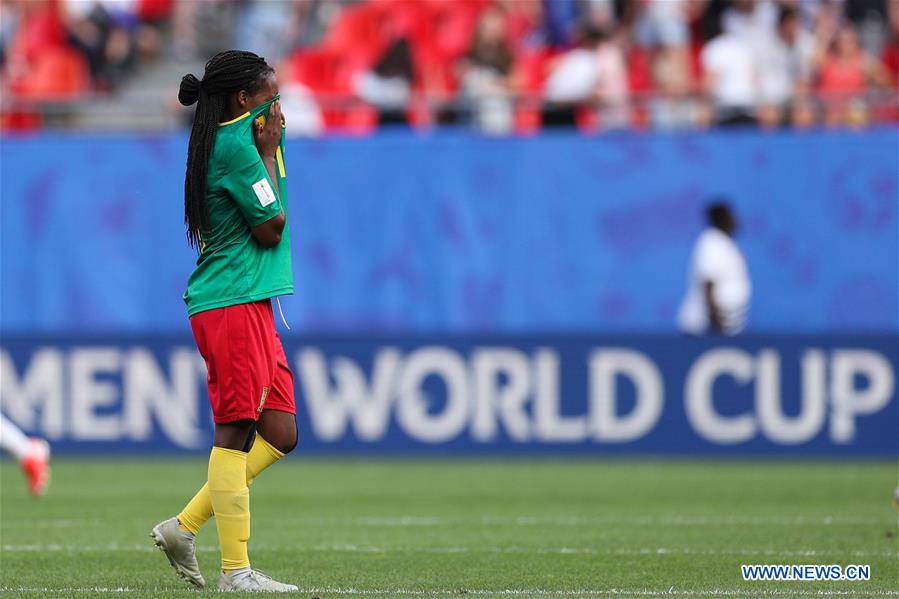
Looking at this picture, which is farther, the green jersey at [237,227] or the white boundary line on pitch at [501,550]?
the white boundary line on pitch at [501,550]

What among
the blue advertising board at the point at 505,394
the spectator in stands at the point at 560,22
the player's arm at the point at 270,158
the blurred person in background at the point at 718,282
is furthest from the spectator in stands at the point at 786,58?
the player's arm at the point at 270,158

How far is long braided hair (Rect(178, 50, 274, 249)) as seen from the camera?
6.80 metres

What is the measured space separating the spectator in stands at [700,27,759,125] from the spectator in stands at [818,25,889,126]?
2.28 feet

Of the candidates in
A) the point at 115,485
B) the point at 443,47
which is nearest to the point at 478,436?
the point at 115,485

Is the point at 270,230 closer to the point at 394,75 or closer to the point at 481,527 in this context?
the point at 481,527

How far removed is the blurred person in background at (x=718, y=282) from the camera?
15.3m

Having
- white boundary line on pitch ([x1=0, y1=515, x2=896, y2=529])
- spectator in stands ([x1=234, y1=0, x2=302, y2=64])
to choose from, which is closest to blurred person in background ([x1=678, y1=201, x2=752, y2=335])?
white boundary line on pitch ([x1=0, y1=515, x2=896, y2=529])

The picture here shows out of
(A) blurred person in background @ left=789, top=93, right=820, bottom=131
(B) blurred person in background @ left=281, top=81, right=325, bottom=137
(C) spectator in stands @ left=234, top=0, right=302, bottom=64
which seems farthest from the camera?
(C) spectator in stands @ left=234, top=0, right=302, bottom=64

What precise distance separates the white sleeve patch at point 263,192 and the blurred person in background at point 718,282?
9.04m

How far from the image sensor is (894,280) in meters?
16.2

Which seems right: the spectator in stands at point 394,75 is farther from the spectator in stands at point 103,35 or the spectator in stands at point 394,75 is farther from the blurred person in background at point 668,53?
the spectator in stands at point 103,35

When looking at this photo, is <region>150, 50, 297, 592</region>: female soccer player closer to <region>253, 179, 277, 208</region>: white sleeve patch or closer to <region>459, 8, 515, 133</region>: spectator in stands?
<region>253, 179, 277, 208</region>: white sleeve patch

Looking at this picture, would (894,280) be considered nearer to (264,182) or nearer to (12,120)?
(12,120)

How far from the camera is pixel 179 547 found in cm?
696
